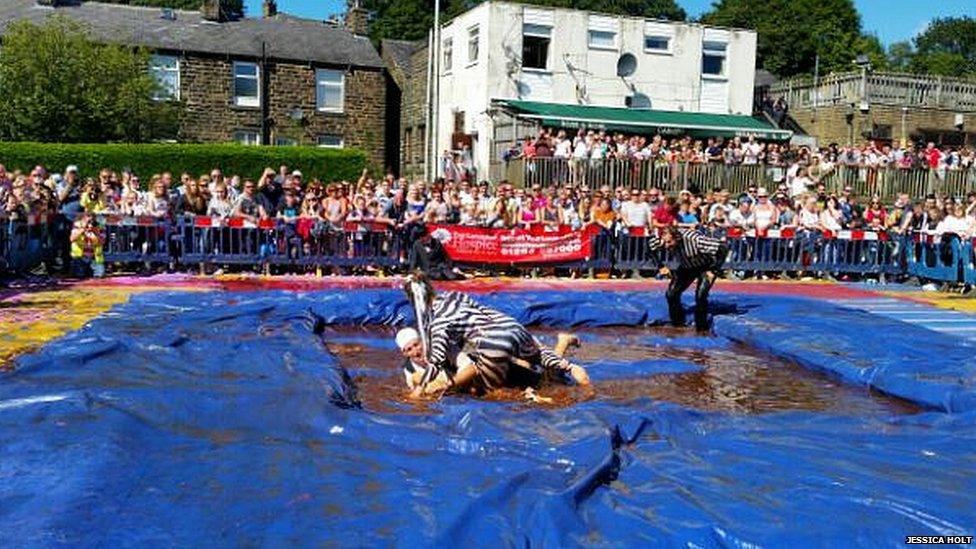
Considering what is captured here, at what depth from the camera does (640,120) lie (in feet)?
94.1

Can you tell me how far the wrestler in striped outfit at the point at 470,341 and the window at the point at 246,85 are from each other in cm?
2779

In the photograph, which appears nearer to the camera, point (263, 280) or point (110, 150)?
point (263, 280)

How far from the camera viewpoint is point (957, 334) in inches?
452

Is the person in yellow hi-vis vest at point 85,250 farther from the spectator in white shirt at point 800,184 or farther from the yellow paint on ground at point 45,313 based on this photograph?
the spectator in white shirt at point 800,184

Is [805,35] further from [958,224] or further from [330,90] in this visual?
[958,224]

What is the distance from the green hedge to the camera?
1030 inches

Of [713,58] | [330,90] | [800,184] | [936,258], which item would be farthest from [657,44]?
[936,258]

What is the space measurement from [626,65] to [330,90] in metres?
11.4

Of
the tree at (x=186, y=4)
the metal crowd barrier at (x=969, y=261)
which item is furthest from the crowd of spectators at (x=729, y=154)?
the tree at (x=186, y=4)

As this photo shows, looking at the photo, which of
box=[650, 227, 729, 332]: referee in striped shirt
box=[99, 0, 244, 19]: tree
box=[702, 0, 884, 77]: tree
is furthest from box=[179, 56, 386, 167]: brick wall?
box=[702, 0, 884, 77]: tree

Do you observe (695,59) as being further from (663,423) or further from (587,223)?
(663,423)

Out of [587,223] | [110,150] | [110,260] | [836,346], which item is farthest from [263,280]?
[110,150]

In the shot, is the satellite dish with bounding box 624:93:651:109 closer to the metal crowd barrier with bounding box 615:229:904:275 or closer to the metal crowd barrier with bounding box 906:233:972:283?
the metal crowd barrier with bounding box 615:229:904:275

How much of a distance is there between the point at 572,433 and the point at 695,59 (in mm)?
27747
